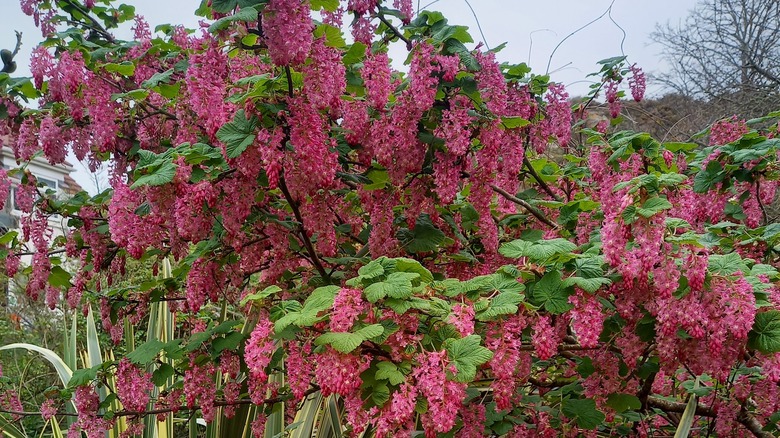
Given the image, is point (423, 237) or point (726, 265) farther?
point (423, 237)

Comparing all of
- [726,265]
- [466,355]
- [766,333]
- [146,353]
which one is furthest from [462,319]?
[146,353]

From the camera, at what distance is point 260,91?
1902 millimetres

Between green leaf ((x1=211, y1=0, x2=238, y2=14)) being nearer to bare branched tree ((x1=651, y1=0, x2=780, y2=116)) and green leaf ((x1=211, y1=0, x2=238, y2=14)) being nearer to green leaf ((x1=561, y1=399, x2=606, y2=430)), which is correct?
green leaf ((x1=561, y1=399, x2=606, y2=430))

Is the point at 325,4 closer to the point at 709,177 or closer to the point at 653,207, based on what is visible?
the point at 653,207

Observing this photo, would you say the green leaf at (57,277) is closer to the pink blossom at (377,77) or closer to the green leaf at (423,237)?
the green leaf at (423,237)

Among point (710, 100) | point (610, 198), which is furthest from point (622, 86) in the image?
point (710, 100)

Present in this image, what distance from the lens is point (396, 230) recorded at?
2627 millimetres

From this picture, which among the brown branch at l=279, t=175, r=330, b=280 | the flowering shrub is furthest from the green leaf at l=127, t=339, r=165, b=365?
the brown branch at l=279, t=175, r=330, b=280

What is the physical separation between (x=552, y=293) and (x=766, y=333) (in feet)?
1.87

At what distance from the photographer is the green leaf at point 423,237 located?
2.50 m

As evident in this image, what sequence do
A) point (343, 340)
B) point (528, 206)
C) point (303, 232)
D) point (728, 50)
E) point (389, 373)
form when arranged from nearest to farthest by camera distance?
1. point (343, 340)
2. point (389, 373)
3. point (303, 232)
4. point (528, 206)
5. point (728, 50)

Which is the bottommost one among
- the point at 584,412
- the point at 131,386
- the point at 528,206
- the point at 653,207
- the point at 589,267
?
the point at 584,412

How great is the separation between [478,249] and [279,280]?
2.76 ft

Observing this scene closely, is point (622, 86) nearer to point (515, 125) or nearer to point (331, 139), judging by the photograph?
point (515, 125)
